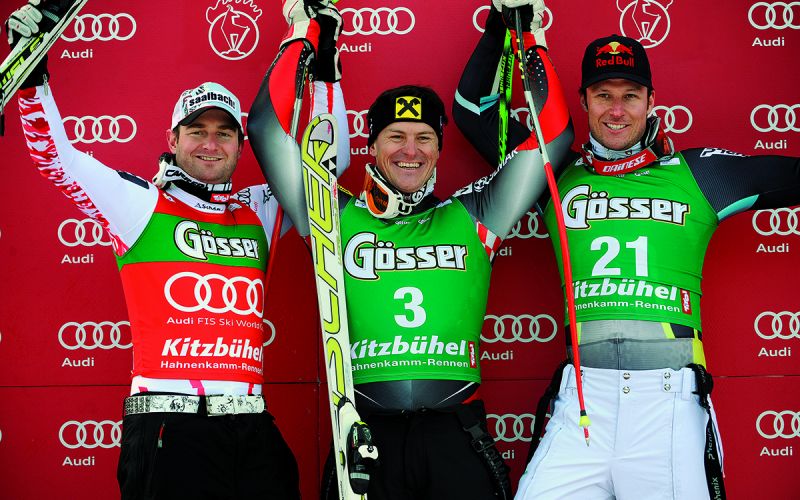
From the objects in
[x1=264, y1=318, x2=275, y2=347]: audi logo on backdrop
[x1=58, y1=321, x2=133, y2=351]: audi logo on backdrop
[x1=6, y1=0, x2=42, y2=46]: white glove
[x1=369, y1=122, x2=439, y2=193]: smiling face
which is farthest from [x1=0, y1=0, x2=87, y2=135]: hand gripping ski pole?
[x1=264, y1=318, x2=275, y2=347]: audi logo on backdrop

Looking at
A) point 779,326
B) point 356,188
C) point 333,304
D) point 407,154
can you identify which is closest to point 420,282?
point 333,304

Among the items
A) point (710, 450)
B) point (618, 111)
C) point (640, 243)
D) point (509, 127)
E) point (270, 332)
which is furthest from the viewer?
point (270, 332)

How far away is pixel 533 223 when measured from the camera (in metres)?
3.71

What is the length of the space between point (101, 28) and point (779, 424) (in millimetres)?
3265

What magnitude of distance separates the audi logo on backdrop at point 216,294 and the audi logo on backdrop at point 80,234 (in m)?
0.96

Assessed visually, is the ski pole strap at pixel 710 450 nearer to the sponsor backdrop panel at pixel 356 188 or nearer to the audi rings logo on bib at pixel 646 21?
the sponsor backdrop panel at pixel 356 188

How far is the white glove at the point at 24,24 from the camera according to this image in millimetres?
2723

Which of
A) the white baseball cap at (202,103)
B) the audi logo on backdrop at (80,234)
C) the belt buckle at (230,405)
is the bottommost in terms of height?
the belt buckle at (230,405)

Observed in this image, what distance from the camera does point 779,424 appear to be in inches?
141

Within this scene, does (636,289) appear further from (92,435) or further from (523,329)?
(92,435)

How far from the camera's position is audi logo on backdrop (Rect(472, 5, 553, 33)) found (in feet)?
12.5

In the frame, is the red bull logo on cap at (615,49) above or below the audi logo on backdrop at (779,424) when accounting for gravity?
above

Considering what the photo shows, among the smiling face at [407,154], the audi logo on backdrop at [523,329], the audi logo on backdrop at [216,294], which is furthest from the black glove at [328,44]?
the audi logo on backdrop at [523,329]

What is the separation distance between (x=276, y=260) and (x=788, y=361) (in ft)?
6.94
